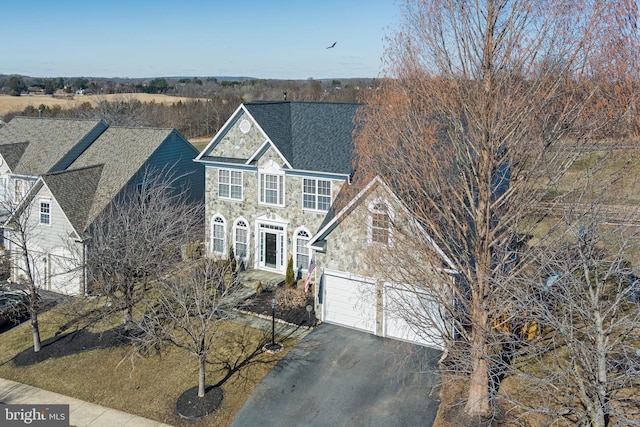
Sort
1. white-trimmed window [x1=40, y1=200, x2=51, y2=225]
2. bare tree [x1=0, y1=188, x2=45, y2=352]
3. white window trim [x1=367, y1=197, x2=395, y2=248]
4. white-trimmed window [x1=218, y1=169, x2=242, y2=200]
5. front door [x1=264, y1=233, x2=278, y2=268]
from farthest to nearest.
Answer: white-trimmed window [x1=218, y1=169, x2=242, y2=200]
front door [x1=264, y1=233, x2=278, y2=268]
white-trimmed window [x1=40, y1=200, x2=51, y2=225]
bare tree [x1=0, y1=188, x2=45, y2=352]
white window trim [x1=367, y1=197, x2=395, y2=248]

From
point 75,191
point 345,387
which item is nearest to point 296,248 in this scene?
point 345,387

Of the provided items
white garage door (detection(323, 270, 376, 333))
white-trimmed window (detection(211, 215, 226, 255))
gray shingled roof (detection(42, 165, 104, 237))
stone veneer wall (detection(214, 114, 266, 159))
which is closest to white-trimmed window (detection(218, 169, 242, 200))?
stone veneer wall (detection(214, 114, 266, 159))

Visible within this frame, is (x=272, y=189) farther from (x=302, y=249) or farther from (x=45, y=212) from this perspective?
(x=45, y=212)

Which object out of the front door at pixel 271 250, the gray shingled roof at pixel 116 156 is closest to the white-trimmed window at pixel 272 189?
the front door at pixel 271 250

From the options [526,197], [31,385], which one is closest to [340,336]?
[526,197]

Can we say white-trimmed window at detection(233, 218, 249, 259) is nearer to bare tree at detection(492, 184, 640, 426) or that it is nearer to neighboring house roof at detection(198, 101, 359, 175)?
neighboring house roof at detection(198, 101, 359, 175)
